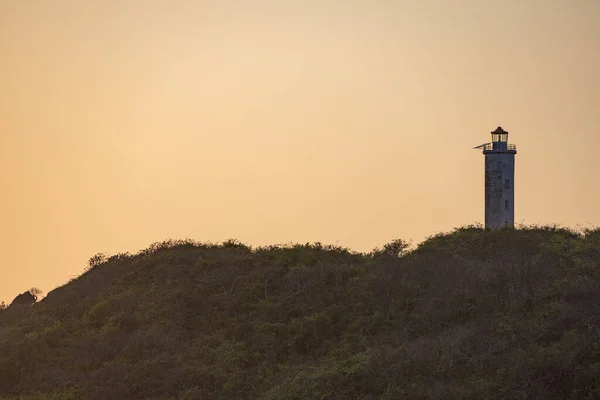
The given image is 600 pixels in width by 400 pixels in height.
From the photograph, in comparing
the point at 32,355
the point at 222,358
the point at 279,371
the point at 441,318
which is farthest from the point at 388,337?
the point at 32,355

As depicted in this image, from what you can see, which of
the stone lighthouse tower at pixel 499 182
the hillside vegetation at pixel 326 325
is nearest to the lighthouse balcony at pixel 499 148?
the stone lighthouse tower at pixel 499 182

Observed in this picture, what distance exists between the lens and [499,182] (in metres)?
68.2

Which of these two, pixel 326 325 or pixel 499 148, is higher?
pixel 499 148

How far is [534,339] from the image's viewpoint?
3822cm

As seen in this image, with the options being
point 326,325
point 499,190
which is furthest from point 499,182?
point 326,325

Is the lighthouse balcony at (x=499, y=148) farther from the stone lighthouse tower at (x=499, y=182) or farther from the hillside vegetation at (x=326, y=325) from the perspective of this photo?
the hillside vegetation at (x=326, y=325)

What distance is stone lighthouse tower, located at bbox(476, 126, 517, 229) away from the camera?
67.2 m

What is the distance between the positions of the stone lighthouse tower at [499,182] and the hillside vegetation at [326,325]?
39.8ft

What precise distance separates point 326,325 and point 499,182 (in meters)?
29.3

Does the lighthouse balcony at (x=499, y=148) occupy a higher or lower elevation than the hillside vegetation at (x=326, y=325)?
higher

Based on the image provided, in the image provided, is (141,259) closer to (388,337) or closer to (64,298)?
(64,298)

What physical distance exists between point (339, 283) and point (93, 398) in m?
15.2

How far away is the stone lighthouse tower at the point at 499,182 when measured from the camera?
67250mm

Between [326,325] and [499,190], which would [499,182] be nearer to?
[499,190]
